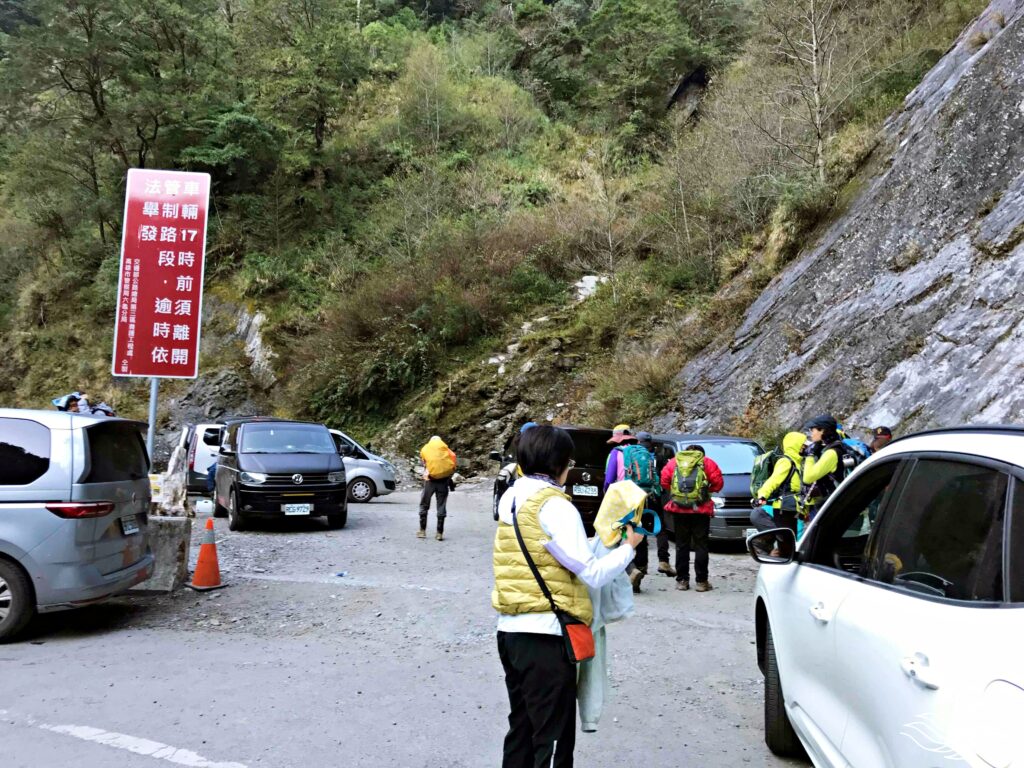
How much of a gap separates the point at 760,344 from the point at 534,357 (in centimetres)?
830

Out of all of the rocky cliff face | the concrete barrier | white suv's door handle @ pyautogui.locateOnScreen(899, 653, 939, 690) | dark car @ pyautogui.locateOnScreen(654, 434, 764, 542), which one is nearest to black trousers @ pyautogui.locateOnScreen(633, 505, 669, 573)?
dark car @ pyautogui.locateOnScreen(654, 434, 764, 542)

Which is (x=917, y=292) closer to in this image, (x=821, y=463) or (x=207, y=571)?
(x=821, y=463)

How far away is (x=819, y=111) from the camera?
18594 millimetres

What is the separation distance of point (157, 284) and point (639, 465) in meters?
9.93

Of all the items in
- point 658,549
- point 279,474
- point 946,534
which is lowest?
point 658,549

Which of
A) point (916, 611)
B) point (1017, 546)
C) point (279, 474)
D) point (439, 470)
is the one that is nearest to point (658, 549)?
point (439, 470)

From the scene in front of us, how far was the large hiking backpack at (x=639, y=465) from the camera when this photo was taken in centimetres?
880

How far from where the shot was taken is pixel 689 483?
28.5ft

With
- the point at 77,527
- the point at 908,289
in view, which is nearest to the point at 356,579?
the point at 77,527

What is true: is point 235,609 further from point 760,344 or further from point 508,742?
point 760,344

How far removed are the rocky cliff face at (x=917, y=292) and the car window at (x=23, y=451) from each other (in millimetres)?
10984

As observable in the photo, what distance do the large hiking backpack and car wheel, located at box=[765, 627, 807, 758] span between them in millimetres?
4484

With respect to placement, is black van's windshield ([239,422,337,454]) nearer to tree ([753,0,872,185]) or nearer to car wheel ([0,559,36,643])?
car wheel ([0,559,36,643])

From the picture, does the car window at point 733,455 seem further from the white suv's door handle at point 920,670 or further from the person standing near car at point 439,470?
the white suv's door handle at point 920,670
